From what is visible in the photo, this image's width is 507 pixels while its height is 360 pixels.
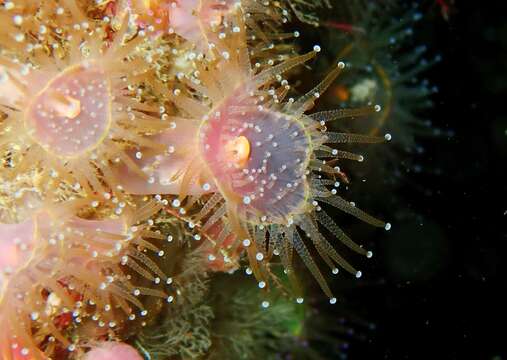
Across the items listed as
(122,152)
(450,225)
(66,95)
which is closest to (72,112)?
(66,95)

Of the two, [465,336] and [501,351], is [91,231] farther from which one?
[501,351]

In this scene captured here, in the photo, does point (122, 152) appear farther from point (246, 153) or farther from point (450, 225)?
point (450, 225)

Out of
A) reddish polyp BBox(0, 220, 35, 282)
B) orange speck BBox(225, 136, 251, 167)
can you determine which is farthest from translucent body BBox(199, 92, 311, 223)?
reddish polyp BBox(0, 220, 35, 282)

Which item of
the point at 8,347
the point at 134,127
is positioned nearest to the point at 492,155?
the point at 134,127

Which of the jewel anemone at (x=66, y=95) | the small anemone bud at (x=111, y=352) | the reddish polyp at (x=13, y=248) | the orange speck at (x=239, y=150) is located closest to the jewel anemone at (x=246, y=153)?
the orange speck at (x=239, y=150)

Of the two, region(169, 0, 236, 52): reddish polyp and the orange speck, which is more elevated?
region(169, 0, 236, 52): reddish polyp

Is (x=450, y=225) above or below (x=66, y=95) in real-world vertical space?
below

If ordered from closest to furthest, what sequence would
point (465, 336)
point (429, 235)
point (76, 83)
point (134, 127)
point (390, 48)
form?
1. point (76, 83)
2. point (134, 127)
3. point (390, 48)
4. point (465, 336)
5. point (429, 235)

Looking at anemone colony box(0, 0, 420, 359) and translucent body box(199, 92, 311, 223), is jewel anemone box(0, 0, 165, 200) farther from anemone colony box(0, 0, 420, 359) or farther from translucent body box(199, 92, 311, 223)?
translucent body box(199, 92, 311, 223)
